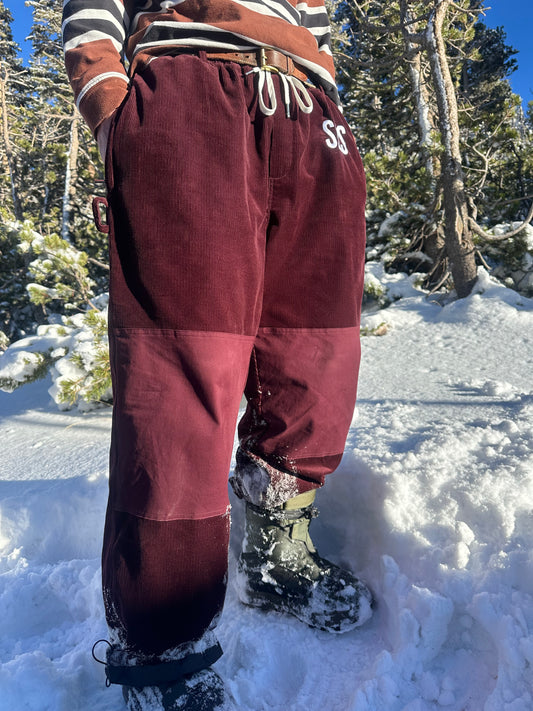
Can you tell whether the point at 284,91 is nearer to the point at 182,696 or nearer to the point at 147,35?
the point at 147,35

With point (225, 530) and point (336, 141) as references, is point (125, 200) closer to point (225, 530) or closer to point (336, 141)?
point (336, 141)

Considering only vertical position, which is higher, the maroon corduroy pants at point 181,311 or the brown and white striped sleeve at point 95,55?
the brown and white striped sleeve at point 95,55

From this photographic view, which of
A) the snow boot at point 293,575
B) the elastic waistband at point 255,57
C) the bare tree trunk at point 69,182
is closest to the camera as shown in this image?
the elastic waistband at point 255,57

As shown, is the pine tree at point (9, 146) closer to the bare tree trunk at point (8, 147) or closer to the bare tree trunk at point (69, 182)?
the bare tree trunk at point (8, 147)

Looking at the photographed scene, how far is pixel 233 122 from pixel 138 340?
0.44 metres

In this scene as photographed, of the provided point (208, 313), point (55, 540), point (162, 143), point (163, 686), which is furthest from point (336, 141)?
point (55, 540)

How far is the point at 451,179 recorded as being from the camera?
12.4 ft

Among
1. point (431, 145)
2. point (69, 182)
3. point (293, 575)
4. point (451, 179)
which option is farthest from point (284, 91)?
point (69, 182)

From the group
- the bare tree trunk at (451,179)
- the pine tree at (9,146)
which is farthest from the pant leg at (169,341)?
the pine tree at (9,146)

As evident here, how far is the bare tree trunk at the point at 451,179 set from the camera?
376 centimetres

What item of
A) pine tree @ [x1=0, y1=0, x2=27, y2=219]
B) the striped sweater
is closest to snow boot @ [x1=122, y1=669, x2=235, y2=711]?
the striped sweater

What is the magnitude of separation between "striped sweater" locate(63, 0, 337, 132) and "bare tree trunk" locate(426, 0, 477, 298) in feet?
10.4

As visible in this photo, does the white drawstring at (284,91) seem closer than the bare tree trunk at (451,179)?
Yes

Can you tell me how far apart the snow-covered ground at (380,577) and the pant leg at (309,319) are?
0.87 feet
